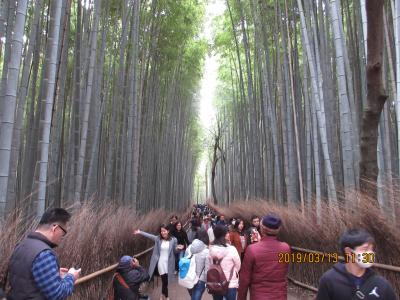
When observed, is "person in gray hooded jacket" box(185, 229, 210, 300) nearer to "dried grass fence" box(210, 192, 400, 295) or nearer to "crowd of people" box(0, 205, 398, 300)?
"crowd of people" box(0, 205, 398, 300)

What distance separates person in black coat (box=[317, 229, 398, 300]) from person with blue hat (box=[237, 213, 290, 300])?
30.3 inches

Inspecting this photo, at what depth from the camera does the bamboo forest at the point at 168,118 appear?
3283mm

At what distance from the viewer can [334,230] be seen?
165 inches

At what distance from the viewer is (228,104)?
1906 centimetres

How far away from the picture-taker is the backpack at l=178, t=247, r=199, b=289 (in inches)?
145

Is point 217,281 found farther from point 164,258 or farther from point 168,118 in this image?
point 168,118

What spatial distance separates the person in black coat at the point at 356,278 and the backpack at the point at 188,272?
212 centimetres

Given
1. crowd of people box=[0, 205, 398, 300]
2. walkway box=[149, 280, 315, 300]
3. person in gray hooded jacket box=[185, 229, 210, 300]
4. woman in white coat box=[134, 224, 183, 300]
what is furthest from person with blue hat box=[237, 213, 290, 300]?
walkway box=[149, 280, 315, 300]

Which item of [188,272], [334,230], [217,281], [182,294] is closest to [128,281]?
[188,272]

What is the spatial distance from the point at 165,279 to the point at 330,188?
7.04ft

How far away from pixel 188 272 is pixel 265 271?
4.60 feet

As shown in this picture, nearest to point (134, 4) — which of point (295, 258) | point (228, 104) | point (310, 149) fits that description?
point (310, 149)

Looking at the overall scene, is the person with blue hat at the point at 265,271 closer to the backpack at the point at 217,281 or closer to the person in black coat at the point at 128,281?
the backpack at the point at 217,281

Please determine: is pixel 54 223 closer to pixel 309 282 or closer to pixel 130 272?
pixel 130 272
